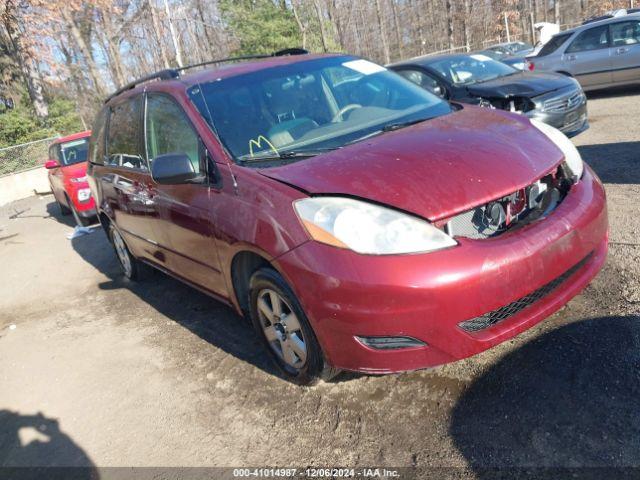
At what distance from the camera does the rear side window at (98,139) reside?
5250 mm

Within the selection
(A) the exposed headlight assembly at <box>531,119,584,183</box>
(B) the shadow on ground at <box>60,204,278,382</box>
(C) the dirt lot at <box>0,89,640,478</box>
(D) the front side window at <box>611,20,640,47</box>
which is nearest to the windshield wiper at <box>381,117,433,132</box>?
(A) the exposed headlight assembly at <box>531,119,584,183</box>

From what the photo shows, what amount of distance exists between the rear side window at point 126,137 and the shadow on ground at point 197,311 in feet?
4.20

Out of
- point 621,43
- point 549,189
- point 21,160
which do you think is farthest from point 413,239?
point 21,160

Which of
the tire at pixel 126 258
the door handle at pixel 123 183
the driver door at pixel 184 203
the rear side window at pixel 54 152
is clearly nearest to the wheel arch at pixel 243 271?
the driver door at pixel 184 203

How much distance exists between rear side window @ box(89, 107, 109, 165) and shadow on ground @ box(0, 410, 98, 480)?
8.73 ft

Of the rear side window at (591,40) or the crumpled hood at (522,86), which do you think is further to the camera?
the rear side window at (591,40)

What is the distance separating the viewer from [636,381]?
8.21ft

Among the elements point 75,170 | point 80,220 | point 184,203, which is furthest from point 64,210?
point 184,203

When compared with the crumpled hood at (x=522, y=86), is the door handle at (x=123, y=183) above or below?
above

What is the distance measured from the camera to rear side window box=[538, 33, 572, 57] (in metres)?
11.5

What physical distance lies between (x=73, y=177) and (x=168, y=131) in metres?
6.45

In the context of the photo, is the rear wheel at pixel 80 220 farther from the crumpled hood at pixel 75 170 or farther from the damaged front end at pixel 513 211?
the damaged front end at pixel 513 211

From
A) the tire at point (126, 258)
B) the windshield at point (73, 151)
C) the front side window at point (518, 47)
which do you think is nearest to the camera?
the tire at point (126, 258)

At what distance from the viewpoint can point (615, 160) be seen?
6086 millimetres
